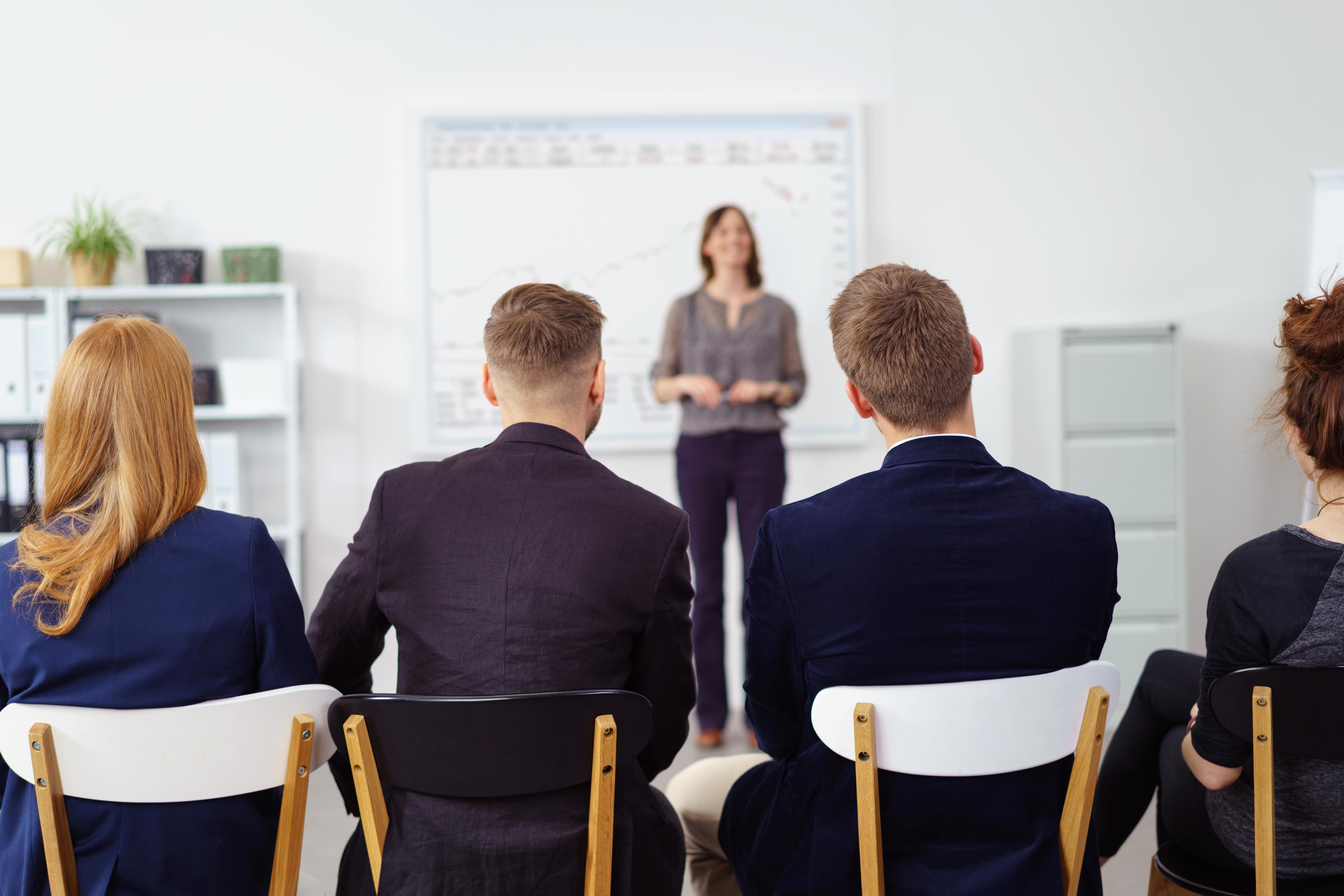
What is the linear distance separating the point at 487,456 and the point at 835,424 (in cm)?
243

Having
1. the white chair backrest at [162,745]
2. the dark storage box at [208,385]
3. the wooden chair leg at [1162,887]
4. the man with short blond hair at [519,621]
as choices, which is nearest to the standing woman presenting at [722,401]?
the dark storage box at [208,385]

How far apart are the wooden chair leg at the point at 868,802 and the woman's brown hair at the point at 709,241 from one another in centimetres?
239

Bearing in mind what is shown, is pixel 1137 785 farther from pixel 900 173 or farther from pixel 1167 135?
pixel 1167 135

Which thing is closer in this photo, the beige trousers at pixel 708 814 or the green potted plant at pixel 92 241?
the beige trousers at pixel 708 814

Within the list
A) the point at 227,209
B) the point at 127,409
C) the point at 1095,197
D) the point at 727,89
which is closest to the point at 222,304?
the point at 227,209

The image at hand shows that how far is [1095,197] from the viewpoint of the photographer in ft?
11.8

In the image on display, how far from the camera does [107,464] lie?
48.9 inches

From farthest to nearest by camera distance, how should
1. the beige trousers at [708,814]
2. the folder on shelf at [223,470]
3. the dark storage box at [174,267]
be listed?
the dark storage box at [174,267] < the folder on shelf at [223,470] < the beige trousers at [708,814]

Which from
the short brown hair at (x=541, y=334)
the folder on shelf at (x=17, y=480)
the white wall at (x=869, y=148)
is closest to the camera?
the short brown hair at (x=541, y=334)

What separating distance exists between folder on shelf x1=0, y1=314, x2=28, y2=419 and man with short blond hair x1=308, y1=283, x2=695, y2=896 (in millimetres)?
2464

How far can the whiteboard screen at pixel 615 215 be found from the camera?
11.5 ft

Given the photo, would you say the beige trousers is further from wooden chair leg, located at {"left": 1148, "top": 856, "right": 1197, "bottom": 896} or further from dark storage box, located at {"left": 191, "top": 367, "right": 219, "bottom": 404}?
dark storage box, located at {"left": 191, "top": 367, "right": 219, "bottom": 404}

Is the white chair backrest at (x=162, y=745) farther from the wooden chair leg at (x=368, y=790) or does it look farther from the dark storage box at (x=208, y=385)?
the dark storage box at (x=208, y=385)

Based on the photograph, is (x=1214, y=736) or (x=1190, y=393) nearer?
(x=1214, y=736)
